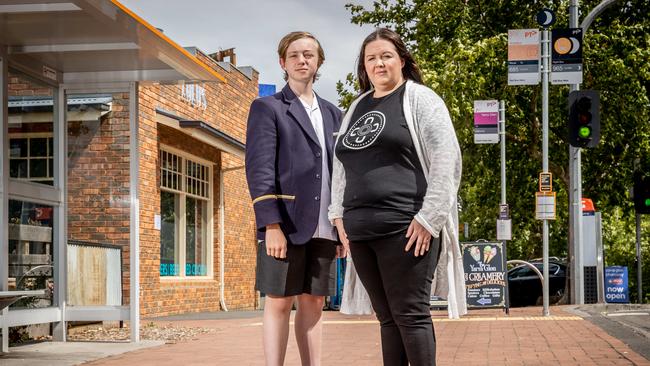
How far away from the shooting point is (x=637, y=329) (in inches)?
461

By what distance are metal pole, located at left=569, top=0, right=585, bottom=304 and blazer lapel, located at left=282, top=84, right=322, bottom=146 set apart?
586 inches

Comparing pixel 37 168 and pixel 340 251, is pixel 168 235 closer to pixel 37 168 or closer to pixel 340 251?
pixel 37 168

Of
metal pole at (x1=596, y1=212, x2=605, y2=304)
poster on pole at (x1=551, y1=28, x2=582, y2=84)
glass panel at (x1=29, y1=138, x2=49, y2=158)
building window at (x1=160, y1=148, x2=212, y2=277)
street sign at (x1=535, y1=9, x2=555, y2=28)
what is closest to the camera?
glass panel at (x1=29, y1=138, x2=49, y2=158)

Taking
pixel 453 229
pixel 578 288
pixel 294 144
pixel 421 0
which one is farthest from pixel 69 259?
pixel 421 0

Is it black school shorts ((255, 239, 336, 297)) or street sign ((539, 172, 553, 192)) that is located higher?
street sign ((539, 172, 553, 192))

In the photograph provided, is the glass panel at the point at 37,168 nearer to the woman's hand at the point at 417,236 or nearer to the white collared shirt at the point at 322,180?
the white collared shirt at the point at 322,180

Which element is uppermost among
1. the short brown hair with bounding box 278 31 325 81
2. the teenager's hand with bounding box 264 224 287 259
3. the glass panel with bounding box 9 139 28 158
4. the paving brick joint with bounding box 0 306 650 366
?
the short brown hair with bounding box 278 31 325 81

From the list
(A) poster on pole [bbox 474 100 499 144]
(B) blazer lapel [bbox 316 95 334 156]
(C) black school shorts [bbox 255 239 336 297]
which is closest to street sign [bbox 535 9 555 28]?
(A) poster on pole [bbox 474 100 499 144]

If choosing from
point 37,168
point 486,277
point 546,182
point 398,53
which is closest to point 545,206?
point 546,182

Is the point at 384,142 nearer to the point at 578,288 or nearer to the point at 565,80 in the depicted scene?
the point at 565,80

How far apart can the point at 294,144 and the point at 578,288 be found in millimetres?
15122

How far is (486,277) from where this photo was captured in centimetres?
1680

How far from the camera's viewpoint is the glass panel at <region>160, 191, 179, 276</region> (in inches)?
715

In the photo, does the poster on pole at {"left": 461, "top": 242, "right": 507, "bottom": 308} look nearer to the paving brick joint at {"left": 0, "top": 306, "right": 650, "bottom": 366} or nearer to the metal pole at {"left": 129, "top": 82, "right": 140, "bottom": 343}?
the paving brick joint at {"left": 0, "top": 306, "right": 650, "bottom": 366}
